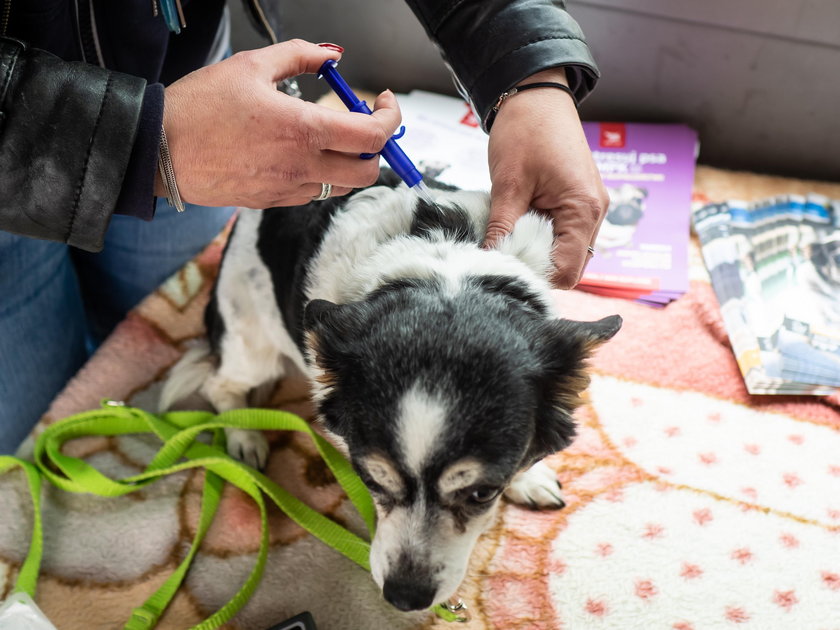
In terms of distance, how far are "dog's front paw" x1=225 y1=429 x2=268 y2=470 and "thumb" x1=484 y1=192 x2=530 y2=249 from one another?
0.76 m

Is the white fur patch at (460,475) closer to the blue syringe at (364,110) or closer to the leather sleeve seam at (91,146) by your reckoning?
the blue syringe at (364,110)

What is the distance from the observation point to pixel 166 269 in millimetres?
1910

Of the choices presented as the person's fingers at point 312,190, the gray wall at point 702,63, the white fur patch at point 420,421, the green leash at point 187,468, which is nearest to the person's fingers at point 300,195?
the person's fingers at point 312,190

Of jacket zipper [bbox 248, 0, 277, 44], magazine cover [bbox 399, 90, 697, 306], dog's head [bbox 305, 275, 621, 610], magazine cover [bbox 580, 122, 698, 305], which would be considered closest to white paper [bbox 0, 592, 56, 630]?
dog's head [bbox 305, 275, 621, 610]

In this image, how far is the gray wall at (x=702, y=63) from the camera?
197 cm

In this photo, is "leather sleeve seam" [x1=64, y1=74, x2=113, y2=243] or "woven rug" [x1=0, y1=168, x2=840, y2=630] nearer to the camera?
"leather sleeve seam" [x1=64, y1=74, x2=113, y2=243]

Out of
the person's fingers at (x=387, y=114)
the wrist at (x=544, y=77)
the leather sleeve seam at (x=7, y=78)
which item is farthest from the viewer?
the wrist at (x=544, y=77)

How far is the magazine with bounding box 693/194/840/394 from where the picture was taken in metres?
1.63

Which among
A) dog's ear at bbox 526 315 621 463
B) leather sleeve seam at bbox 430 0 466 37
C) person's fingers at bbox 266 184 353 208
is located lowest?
dog's ear at bbox 526 315 621 463

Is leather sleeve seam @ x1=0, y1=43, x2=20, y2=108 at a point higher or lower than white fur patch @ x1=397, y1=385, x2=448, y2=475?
higher

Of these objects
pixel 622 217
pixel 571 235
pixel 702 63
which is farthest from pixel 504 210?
pixel 702 63

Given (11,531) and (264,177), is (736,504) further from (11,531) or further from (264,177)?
(11,531)

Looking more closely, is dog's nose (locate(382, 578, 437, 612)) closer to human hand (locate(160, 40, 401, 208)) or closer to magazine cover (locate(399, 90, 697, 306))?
human hand (locate(160, 40, 401, 208))

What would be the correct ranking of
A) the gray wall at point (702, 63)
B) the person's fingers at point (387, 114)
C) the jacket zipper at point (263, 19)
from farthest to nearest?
the gray wall at point (702, 63), the jacket zipper at point (263, 19), the person's fingers at point (387, 114)
